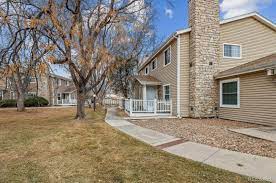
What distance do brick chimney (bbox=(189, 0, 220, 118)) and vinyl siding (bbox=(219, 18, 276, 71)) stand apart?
81cm

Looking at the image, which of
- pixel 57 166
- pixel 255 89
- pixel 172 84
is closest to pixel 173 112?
pixel 172 84

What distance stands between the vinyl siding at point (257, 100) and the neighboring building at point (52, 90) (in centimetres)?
3384

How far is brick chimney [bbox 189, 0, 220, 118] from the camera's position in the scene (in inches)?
569

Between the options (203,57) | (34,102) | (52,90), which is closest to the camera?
(203,57)

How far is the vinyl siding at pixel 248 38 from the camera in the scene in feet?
50.2

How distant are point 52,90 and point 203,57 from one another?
36.0 m

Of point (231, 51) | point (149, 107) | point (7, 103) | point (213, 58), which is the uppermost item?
point (231, 51)

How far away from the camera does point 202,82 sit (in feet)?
47.6

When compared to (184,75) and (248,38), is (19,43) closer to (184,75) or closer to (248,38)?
(184,75)

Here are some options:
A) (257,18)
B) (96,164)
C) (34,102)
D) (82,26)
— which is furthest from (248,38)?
(34,102)

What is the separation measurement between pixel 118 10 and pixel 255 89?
8405 millimetres

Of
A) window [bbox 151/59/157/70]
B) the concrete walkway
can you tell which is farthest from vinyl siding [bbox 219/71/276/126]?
window [bbox 151/59/157/70]

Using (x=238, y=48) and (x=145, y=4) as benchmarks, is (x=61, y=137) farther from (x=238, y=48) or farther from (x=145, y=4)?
(x=238, y=48)

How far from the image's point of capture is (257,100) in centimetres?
1160
